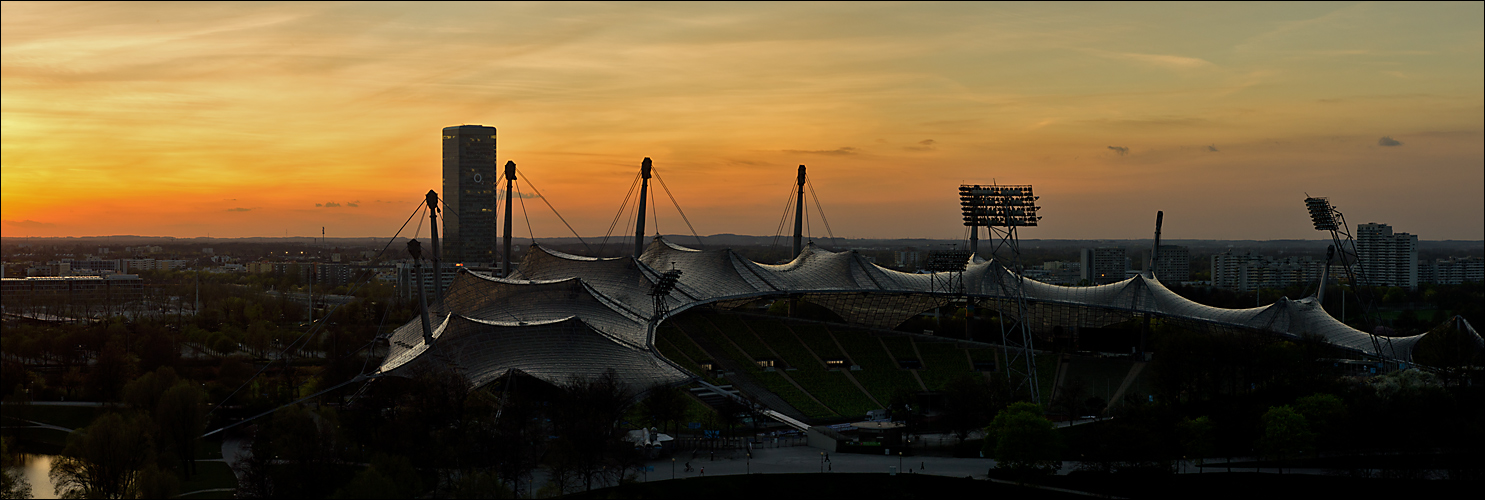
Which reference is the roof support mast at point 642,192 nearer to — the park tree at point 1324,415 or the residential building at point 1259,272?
the park tree at point 1324,415

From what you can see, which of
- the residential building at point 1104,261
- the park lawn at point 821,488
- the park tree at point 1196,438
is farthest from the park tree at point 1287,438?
the residential building at point 1104,261

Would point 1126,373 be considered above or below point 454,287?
below

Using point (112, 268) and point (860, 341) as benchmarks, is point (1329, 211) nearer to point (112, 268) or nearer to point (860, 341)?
point (860, 341)

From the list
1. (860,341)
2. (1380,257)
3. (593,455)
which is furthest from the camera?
(1380,257)

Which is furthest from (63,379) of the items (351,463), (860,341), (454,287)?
(860,341)

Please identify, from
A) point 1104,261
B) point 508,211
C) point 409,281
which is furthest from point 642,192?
point 1104,261

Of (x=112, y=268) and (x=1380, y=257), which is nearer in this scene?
(x=1380, y=257)
